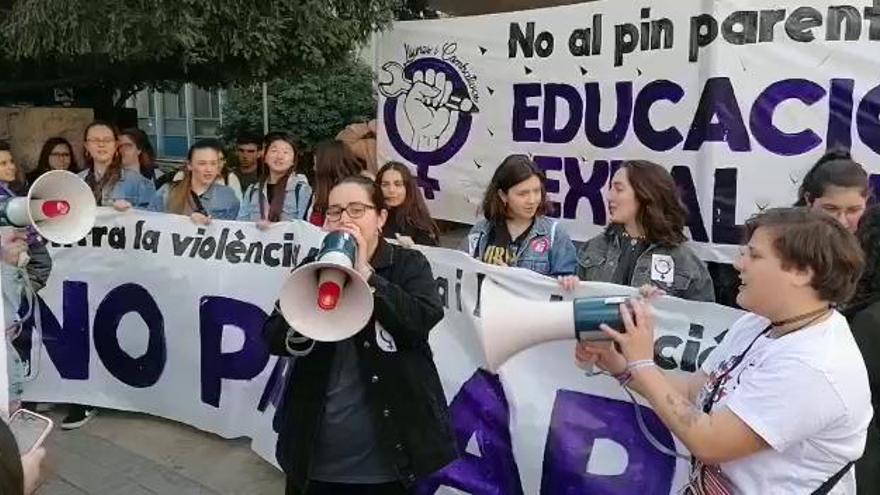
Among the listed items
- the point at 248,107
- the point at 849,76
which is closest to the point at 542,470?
the point at 849,76

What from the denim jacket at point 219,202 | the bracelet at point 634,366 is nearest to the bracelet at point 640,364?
the bracelet at point 634,366

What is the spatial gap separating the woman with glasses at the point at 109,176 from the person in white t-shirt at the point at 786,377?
4031 millimetres

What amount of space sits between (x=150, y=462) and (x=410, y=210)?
5.81 ft

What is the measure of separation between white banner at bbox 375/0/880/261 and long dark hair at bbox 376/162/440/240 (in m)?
1.05

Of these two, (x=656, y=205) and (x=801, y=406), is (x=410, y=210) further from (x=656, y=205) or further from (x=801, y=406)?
(x=801, y=406)

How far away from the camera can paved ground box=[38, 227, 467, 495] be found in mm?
4043

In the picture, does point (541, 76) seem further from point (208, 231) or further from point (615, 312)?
point (615, 312)

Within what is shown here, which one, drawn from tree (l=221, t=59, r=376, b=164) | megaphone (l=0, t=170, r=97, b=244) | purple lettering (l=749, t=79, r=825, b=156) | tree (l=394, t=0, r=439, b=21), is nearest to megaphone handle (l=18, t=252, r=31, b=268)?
megaphone (l=0, t=170, r=97, b=244)

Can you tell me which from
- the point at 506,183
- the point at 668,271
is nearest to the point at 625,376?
the point at 668,271

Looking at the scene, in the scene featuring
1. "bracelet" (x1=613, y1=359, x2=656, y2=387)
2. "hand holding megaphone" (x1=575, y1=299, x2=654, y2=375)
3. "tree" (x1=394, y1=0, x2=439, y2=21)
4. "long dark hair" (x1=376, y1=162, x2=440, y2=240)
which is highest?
"tree" (x1=394, y1=0, x2=439, y2=21)

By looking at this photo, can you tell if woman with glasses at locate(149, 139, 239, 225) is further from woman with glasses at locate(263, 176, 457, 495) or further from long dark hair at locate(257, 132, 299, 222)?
woman with glasses at locate(263, 176, 457, 495)

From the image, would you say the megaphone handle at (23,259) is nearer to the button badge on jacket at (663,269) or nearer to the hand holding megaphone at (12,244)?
the hand holding megaphone at (12,244)

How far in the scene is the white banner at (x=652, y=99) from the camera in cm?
413

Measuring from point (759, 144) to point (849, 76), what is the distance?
1.62 ft
